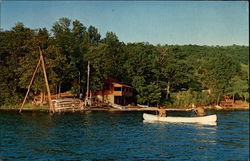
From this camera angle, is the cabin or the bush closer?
the cabin

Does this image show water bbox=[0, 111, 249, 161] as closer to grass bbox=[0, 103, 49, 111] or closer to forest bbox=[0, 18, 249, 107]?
grass bbox=[0, 103, 49, 111]

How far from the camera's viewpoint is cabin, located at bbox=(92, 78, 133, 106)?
92.3 metres

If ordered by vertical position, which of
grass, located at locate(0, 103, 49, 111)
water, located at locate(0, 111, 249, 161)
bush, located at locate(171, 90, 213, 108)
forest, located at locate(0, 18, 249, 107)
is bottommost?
water, located at locate(0, 111, 249, 161)

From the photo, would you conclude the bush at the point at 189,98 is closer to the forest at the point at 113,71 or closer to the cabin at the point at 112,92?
the forest at the point at 113,71

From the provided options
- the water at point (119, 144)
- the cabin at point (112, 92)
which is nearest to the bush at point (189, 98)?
the cabin at point (112, 92)

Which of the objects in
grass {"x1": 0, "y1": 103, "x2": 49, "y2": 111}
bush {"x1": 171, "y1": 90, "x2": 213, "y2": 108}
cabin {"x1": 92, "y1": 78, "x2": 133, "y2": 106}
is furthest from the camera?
bush {"x1": 171, "y1": 90, "x2": 213, "y2": 108}

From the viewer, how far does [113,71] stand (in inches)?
3799

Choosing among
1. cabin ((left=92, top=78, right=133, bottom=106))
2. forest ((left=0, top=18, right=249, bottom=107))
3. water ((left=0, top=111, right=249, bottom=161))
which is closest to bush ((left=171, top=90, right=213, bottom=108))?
forest ((left=0, top=18, right=249, bottom=107))

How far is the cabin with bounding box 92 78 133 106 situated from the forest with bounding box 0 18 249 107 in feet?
7.15

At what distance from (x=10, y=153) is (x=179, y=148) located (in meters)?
13.8

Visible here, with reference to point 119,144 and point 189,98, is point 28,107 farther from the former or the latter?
point 119,144

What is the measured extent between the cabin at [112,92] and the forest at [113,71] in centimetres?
218

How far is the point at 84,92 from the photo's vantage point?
94.7 metres

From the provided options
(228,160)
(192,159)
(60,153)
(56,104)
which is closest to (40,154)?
(60,153)
